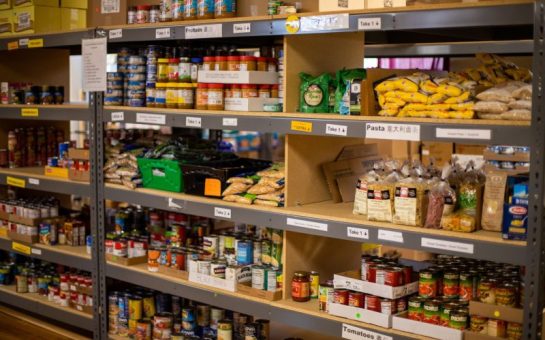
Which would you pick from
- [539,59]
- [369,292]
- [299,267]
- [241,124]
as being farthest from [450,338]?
[241,124]

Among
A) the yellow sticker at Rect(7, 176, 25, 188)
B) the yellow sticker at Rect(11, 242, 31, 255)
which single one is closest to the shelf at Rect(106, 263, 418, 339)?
the yellow sticker at Rect(11, 242, 31, 255)

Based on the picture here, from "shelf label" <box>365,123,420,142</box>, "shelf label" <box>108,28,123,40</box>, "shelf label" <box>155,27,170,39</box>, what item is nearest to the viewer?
"shelf label" <box>365,123,420,142</box>

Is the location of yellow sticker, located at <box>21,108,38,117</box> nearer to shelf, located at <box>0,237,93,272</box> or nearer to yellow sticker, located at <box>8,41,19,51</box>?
yellow sticker, located at <box>8,41,19,51</box>

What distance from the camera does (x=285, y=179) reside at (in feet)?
12.1

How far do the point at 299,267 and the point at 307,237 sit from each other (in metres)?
0.17

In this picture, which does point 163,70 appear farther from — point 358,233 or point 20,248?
point 20,248

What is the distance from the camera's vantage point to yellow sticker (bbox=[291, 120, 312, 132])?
136 inches

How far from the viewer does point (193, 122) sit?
4008 mm

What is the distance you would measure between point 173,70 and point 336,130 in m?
1.28

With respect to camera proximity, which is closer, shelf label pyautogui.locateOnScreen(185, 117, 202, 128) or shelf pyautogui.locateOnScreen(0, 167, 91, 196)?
shelf label pyautogui.locateOnScreen(185, 117, 202, 128)

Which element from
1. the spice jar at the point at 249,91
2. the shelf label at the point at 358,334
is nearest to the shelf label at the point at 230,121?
the spice jar at the point at 249,91

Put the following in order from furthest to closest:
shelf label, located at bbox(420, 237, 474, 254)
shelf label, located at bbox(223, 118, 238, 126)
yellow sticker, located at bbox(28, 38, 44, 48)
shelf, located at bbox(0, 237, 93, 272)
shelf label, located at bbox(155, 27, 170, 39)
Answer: yellow sticker, located at bbox(28, 38, 44, 48), shelf, located at bbox(0, 237, 93, 272), shelf label, located at bbox(155, 27, 170, 39), shelf label, located at bbox(223, 118, 238, 126), shelf label, located at bbox(420, 237, 474, 254)

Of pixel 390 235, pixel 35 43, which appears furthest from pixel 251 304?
pixel 35 43

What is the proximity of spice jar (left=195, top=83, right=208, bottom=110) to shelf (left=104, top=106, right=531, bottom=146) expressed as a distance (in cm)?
5
